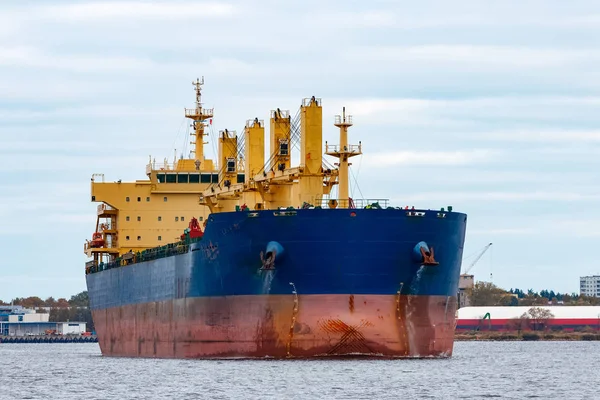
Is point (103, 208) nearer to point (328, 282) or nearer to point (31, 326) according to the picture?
point (328, 282)

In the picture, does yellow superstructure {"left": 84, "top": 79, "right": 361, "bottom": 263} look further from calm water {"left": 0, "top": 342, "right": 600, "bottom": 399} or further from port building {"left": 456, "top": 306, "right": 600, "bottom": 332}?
port building {"left": 456, "top": 306, "right": 600, "bottom": 332}

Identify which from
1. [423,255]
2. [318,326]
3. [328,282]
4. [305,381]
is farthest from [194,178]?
[305,381]

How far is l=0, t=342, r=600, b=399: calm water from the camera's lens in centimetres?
3600

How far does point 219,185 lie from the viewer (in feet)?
187

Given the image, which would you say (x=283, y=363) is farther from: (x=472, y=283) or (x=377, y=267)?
(x=472, y=283)

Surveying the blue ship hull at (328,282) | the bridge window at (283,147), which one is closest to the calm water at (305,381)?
the blue ship hull at (328,282)

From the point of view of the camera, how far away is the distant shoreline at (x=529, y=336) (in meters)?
126

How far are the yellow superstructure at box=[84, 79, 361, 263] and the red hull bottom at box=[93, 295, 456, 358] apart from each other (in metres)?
4.21

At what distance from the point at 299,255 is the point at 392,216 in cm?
319

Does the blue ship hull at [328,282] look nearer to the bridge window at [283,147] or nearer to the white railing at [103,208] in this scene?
the bridge window at [283,147]

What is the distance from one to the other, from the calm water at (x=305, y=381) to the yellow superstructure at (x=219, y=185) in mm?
6805

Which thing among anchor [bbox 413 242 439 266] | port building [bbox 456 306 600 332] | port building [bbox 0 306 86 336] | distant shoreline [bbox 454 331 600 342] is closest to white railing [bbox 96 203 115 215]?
anchor [bbox 413 242 439 266]

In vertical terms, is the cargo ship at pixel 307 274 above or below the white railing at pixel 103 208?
below

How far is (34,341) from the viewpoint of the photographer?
508 ft
